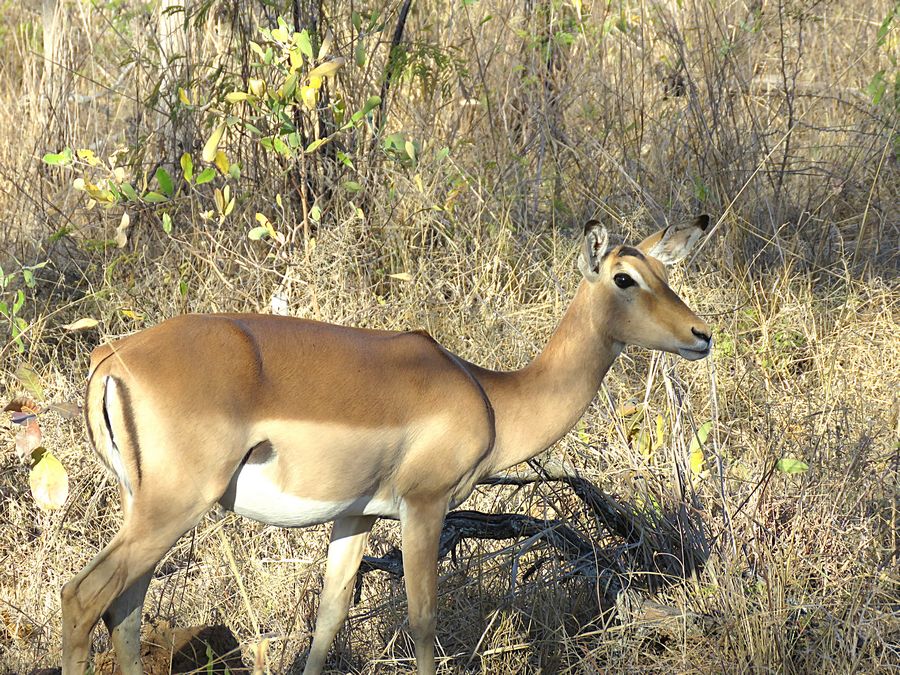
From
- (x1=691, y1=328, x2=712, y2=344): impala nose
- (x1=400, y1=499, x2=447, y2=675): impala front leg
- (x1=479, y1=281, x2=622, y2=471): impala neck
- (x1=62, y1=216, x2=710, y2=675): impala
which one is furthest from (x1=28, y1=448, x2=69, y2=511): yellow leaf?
(x1=691, y1=328, x2=712, y2=344): impala nose

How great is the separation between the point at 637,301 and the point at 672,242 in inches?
16.0

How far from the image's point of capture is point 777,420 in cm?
513

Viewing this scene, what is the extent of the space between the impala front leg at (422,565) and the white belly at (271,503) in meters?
0.16

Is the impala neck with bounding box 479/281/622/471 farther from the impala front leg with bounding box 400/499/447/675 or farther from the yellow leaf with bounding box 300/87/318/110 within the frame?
the yellow leaf with bounding box 300/87/318/110

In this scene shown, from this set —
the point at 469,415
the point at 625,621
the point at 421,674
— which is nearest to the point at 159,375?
the point at 469,415

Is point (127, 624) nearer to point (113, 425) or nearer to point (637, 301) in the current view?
point (113, 425)

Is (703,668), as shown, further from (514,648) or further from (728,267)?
(728,267)

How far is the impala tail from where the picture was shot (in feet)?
9.73

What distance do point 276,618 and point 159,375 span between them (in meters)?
1.50

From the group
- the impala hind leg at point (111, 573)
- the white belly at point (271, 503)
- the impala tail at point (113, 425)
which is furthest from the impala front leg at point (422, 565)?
the impala tail at point (113, 425)

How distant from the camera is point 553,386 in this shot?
3590 mm

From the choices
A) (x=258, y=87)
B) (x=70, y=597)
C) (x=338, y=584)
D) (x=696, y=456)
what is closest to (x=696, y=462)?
(x=696, y=456)

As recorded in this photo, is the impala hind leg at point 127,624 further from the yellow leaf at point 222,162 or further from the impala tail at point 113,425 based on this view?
the yellow leaf at point 222,162

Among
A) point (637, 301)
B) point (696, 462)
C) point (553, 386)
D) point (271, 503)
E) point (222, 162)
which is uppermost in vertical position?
point (637, 301)
